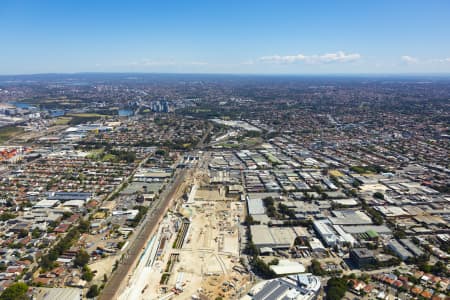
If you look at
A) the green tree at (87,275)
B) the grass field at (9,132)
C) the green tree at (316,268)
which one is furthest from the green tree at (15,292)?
the grass field at (9,132)

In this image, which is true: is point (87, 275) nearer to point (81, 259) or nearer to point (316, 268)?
point (81, 259)

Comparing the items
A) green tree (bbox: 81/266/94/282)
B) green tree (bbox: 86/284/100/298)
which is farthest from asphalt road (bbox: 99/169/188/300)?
green tree (bbox: 81/266/94/282)

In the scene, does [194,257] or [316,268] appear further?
[194,257]

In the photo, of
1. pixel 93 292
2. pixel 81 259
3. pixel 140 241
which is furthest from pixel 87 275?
pixel 140 241

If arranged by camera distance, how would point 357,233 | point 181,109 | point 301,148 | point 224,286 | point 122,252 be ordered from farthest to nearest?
point 181,109
point 301,148
point 357,233
point 122,252
point 224,286

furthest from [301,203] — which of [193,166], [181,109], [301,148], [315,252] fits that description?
[181,109]

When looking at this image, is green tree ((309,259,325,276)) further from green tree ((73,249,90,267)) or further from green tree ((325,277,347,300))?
green tree ((73,249,90,267))

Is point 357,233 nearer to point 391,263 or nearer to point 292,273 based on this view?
point 391,263

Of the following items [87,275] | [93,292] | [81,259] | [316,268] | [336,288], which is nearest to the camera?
[336,288]
